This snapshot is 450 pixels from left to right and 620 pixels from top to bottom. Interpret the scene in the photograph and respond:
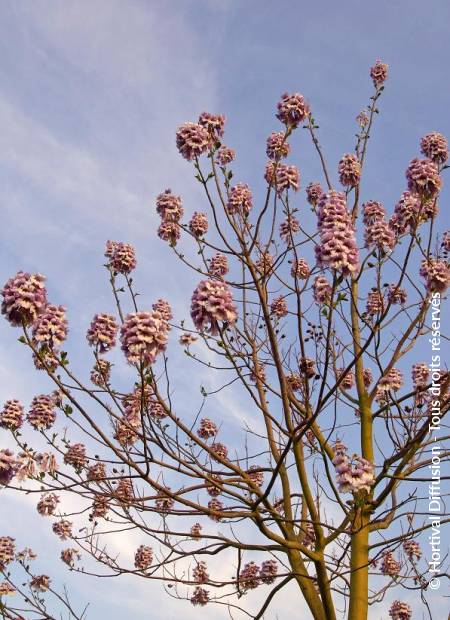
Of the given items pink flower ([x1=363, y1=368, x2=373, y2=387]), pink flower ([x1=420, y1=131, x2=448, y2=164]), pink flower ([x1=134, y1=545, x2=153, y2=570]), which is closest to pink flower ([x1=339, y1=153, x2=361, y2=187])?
pink flower ([x1=420, y1=131, x2=448, y2=164])

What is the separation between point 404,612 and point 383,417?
472 cm

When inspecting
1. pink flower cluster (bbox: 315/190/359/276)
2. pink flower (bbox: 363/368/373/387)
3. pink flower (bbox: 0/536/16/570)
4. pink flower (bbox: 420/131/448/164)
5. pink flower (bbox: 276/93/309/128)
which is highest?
pink flower (bbox: 420/131/448/164)

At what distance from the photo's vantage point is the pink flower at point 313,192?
37.4 ft

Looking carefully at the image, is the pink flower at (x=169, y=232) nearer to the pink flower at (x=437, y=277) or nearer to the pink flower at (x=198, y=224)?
the pink flower at (x=198, y=224)

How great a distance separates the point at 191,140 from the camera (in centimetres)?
850

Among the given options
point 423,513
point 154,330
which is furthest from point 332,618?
point 154,330

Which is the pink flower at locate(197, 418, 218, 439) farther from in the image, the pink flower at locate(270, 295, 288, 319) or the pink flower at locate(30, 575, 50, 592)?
the pink flower at locate(30, 575, 50, 592)

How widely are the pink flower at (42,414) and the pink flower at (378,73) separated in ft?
29.6

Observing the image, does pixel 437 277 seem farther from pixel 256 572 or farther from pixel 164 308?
pixel 256 572

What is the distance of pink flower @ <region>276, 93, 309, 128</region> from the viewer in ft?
28.6

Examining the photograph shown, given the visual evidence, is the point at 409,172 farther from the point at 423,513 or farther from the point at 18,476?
the point at 18,476

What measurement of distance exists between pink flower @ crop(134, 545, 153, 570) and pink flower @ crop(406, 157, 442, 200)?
349 inches

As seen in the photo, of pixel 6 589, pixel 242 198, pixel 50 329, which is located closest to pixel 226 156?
pixel 242 198

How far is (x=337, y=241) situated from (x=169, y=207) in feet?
14.4
